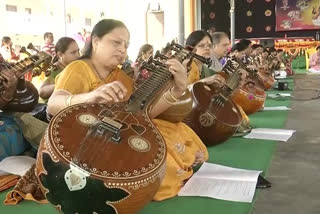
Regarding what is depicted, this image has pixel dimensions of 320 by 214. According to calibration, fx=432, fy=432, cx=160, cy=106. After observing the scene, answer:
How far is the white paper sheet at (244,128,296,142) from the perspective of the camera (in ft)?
11.3

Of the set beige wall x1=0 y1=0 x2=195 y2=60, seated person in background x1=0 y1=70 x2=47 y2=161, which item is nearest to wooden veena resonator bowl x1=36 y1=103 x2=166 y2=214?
seated person in background x1=0 y1=70 x2=47 y2=161

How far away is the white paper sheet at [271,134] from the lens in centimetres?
344

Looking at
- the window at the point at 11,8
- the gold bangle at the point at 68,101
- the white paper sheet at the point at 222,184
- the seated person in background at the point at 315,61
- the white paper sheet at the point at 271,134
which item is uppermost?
the window at the point at 11,8

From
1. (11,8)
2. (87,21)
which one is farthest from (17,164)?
(87,21)

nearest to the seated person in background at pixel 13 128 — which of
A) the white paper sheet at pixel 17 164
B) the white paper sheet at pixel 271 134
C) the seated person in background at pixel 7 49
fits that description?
the white paper sheet at pixel 17 164

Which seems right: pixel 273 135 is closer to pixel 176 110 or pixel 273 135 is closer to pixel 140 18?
pixel 176 110

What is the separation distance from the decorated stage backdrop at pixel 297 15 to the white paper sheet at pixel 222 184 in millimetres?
13387

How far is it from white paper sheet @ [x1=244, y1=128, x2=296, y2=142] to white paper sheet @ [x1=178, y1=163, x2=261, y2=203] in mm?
1087

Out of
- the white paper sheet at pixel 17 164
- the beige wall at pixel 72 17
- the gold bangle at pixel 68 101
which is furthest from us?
the beige wall at pixel 72 17

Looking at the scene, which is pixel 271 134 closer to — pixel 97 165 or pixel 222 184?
pixel 222 184

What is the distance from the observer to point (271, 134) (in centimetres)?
359

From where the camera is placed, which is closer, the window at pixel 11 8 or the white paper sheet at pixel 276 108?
the white paper sheet at pixel 276 108

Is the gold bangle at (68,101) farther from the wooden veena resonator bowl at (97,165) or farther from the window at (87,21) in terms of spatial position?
the window at (87,21)

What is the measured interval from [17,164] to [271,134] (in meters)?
2.09
